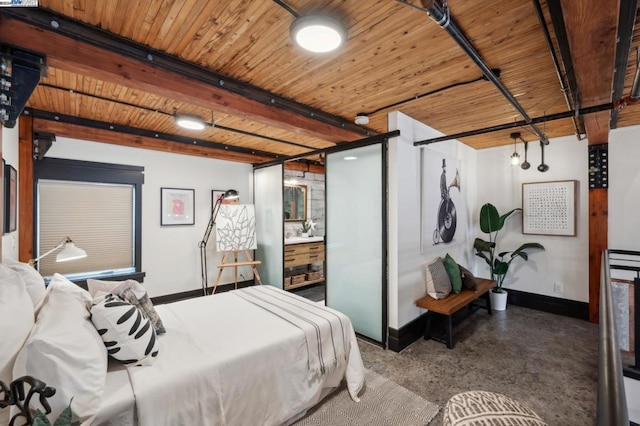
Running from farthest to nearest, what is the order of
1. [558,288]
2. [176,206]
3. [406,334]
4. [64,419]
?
[176,206] < [558,288] < [406,334] < [64,419]

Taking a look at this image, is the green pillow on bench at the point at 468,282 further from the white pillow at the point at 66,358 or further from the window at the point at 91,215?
the window at the point at 91,215

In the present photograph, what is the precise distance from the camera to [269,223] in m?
5.00

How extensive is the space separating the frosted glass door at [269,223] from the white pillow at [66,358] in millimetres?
3378

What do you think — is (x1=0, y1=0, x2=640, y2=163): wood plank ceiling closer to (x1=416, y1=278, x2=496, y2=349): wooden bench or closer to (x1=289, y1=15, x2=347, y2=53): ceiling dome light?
(x1=289, y1=15, x2=347, y2=53): ceiling dome light

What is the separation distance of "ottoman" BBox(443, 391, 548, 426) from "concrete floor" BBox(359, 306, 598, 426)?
0.82 metres

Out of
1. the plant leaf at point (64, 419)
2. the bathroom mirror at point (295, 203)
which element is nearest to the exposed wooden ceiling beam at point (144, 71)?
the plant leaf at point (64, 419)

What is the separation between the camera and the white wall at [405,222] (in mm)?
2949

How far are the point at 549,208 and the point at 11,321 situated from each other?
18.0ft

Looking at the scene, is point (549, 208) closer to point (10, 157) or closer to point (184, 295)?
point (184, 295)

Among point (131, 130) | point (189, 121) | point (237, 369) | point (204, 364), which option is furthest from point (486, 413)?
point (131, 130)

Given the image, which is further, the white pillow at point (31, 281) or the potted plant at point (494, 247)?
the potted plant at point (494, 247)

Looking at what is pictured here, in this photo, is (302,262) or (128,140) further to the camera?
(302,262)

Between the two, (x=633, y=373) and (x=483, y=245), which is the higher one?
(x=483, y=245)

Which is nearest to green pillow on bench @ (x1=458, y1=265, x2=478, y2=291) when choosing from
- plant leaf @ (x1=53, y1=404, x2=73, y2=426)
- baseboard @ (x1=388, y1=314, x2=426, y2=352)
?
baseboard @ (x1=388, y1=314, x2=426, y2=352)
